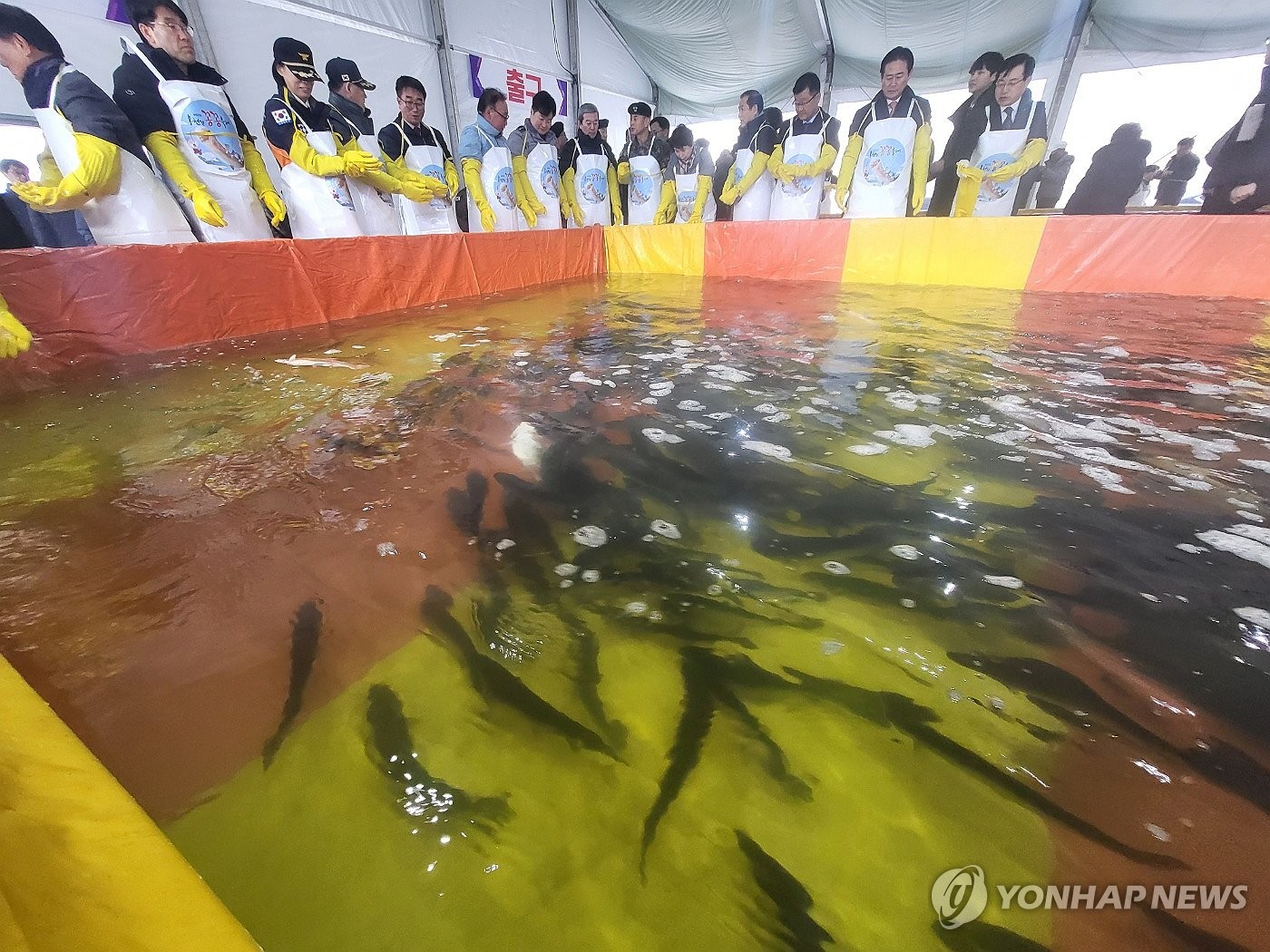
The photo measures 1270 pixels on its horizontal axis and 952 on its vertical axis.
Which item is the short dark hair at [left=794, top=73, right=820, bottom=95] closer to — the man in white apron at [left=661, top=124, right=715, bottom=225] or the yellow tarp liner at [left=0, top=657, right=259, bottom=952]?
the man in white apron at [left=661, top=124, right=715, bottom=225]

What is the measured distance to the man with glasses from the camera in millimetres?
4320

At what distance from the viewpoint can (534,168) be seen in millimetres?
5633

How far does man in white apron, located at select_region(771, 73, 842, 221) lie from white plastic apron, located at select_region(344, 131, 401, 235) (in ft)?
11.7

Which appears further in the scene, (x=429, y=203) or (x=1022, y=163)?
(x=429, y=203)

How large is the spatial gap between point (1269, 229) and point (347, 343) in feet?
17.3

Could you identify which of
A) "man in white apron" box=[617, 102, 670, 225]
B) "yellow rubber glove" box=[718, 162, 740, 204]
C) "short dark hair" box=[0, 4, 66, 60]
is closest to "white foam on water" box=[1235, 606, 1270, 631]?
"short dark hair" box=[0, 4, 66, 60]

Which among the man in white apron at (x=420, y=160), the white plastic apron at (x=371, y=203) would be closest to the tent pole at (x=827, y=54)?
the man in white apron at (x=420, y=160)

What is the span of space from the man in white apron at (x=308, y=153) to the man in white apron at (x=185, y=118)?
0.97 ft

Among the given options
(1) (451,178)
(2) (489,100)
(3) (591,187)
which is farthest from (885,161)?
(1) (451,178)

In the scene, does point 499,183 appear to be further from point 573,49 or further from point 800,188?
point 573,49

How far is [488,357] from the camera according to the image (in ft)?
7.78

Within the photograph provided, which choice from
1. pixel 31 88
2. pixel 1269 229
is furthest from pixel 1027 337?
pixel 31 88

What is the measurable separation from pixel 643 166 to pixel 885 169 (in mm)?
2696

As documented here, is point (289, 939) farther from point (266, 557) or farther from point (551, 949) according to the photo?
point (266, 557)
